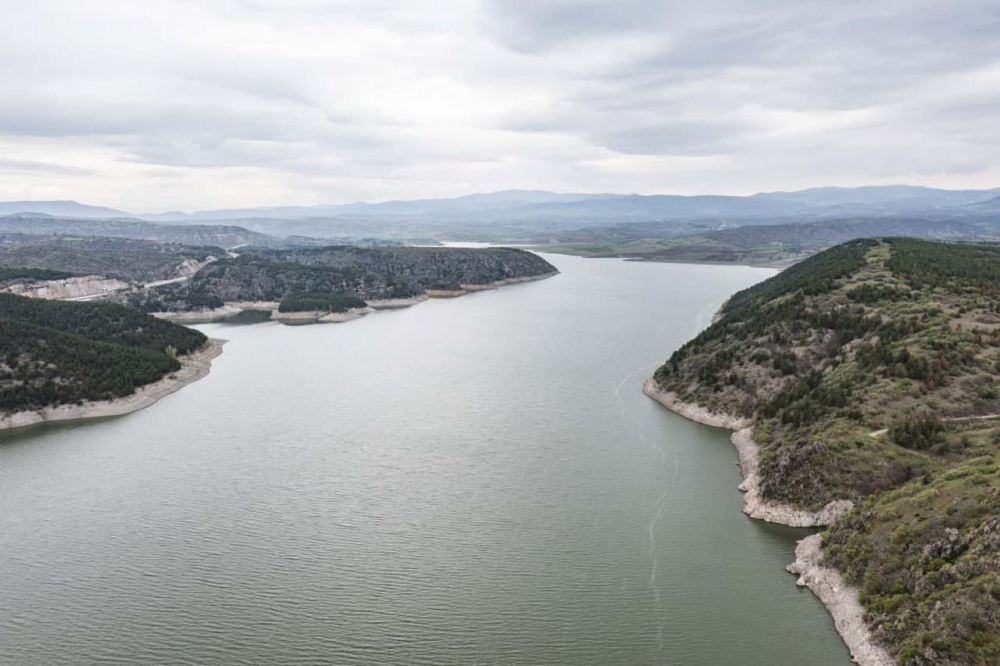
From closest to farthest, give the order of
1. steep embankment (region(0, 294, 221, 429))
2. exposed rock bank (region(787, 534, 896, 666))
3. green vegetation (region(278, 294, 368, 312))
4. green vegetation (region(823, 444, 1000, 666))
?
green vegetation (region(823, 444, 1000, 666)) → exposed rock bank (region(787, 534, 896, 666)) → steep embankment (region(0, 294, 221, 429)) → green vegetation (region(278, 294, 368, 312))

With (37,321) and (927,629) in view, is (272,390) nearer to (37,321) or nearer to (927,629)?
(37,321)

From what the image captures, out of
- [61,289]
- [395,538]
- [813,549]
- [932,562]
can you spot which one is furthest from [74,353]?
[61,289]

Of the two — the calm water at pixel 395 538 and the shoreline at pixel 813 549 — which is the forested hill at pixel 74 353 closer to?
the calm water at pixel 395 538

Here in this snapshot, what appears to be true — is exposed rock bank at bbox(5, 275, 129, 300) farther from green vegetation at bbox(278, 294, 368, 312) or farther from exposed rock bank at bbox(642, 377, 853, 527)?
exposed rock bank at bbox(642, 377, 853, 527)

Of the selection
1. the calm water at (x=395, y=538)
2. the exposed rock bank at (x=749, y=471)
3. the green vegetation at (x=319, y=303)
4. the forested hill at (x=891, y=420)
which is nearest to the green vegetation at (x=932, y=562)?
the forested hill at (x=891, y=420)

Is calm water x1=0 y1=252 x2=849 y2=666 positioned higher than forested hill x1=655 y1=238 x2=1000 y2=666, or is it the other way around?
forested hill x1=655 y1=238 x2=1000 y2=666

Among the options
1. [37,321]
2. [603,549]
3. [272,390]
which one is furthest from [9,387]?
[603,549]

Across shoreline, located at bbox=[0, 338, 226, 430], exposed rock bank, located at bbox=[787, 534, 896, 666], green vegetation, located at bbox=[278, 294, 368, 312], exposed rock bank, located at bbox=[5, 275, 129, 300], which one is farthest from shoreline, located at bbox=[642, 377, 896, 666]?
exposed rock bank, located at bbox=[5, 275, 129, 300]
